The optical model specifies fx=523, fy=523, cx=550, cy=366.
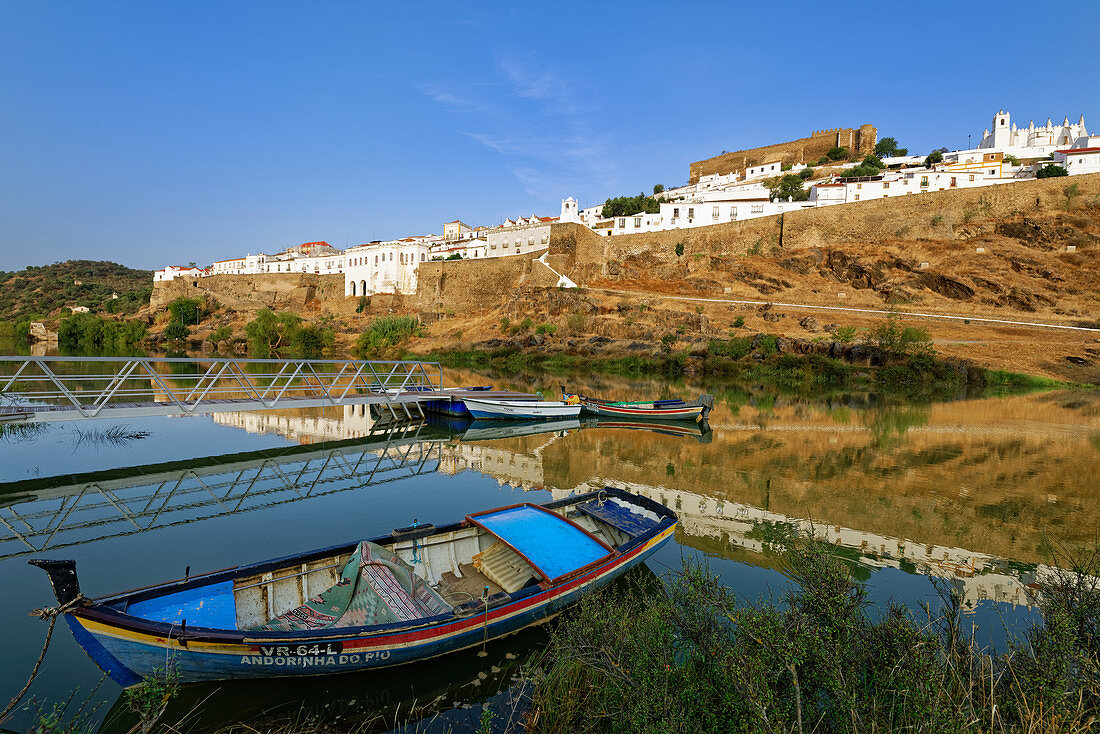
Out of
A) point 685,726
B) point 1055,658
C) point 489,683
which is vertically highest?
point 1055,658

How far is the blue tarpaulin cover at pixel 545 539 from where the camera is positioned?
7.10 m

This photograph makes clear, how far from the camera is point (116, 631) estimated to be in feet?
15.9

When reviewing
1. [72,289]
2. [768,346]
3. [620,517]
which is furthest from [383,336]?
[72,289]

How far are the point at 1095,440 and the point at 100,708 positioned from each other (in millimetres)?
29068

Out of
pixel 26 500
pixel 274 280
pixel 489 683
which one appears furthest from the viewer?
pixel 274 280

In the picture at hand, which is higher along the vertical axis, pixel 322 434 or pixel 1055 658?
pixel 1055 658

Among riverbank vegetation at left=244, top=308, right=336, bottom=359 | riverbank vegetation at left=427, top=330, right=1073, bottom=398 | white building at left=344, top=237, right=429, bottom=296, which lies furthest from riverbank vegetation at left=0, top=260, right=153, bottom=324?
riverbank vegetation at left=427, top=330, right=1073, bottom=398

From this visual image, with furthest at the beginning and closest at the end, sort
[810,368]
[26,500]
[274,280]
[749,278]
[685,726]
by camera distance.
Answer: [274,280] → [749,278] → [810,368] → [26,500] → [685,726]

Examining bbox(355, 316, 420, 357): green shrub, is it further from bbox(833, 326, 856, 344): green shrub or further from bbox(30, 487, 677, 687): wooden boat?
bbox(30, 487, 677, 687): wooden boat

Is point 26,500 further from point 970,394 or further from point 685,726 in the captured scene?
point 970,394

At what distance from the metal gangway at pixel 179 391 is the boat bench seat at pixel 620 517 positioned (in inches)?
307

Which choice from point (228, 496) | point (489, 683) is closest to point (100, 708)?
point (489, 683)

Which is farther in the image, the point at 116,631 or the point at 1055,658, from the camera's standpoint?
the point at 116,631

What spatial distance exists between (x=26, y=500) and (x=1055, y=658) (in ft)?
53.7
